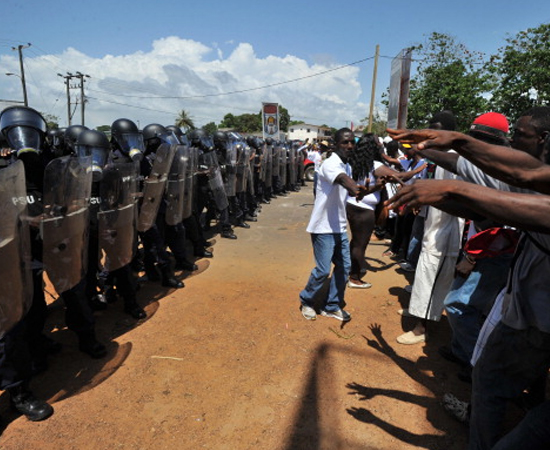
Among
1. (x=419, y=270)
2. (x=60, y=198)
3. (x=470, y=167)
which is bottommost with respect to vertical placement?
(x=419, y=270)

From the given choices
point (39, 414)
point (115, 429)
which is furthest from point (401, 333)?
point (39, 414)

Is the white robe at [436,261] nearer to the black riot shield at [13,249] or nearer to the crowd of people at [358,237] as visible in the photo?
the crowd of people at [358,237]

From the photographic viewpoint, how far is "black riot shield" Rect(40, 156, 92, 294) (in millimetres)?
2314

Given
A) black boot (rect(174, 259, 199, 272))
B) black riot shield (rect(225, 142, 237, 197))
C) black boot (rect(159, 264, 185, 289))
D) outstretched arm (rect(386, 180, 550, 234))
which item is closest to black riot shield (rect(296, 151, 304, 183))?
black riot shield (rect(225, 142, 237, 197))

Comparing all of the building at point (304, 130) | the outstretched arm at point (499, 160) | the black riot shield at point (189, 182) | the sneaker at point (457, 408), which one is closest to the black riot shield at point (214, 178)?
the black riot shield at point (189, 182)

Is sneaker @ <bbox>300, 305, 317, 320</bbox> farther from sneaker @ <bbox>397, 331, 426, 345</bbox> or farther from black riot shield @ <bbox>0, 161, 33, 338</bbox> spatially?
black riot shield @ <bbox>0, 161, 33, 338</bbox>

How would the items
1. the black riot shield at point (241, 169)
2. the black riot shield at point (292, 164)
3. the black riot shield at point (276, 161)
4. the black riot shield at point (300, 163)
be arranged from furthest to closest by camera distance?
the black riot shield at point (300, 163)
the black riot shield at point (292, 164)
the black riot shield at point (276, 161)
the black riot shield at point (241, 169)

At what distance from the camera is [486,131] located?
2.62 m

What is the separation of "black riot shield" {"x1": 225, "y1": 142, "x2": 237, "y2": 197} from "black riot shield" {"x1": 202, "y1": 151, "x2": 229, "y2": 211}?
861mm

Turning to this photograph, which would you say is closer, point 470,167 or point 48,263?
point 470,167

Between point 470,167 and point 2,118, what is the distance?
3.29m

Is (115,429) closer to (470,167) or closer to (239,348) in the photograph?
(239,348)

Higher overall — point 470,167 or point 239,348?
point 470,167

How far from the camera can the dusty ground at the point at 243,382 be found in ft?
7.08
